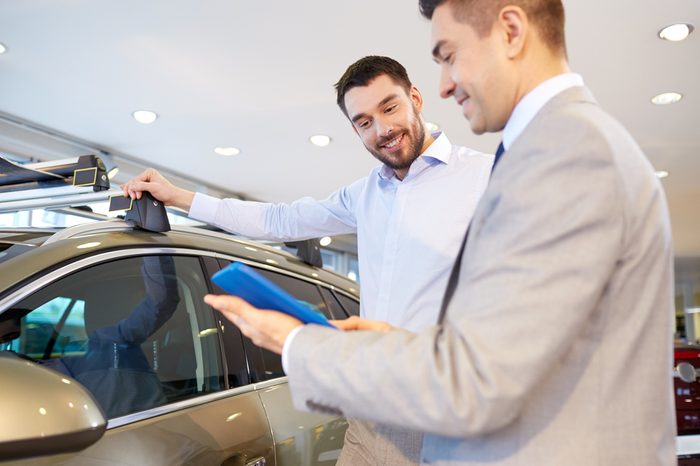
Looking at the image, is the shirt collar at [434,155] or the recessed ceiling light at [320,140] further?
the recessed ceiling light at [320,140]

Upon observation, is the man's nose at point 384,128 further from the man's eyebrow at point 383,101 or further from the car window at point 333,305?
the car window at point 333,305

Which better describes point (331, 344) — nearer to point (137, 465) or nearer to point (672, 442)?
point (672, 442)

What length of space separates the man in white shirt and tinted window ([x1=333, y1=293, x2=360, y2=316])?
38 cm

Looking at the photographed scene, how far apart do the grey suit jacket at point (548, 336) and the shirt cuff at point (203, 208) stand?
141cm

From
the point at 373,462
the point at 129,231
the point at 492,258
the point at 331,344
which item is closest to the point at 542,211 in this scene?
the point at 492,258

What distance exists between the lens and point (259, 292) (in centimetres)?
97

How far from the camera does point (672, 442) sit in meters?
0.96

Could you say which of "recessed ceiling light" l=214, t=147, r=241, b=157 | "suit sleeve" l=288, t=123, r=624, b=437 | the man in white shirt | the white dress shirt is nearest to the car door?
the man in white shirt

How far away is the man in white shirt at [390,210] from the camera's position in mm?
1787

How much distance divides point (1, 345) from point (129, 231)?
0.49 m

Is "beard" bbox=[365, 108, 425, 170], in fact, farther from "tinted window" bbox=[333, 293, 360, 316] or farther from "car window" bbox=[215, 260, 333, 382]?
"tinted window" bbox=[333, 293, 360, 316]

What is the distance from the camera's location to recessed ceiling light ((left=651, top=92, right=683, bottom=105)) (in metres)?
5.38

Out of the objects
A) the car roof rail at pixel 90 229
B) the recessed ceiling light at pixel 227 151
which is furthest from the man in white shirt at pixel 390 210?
the recessed ceiling light at pixel 227 151

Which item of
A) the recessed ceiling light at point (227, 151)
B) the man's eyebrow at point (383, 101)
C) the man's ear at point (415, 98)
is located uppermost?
the recessed ceiling light at point (227, 151)
